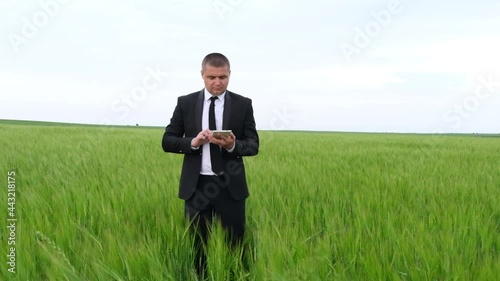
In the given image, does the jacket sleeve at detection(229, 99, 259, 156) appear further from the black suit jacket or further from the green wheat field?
the green wheat field

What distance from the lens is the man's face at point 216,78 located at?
2086 mm

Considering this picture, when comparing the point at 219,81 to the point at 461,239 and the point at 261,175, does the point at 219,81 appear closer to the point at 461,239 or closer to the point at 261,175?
the point at 461,239

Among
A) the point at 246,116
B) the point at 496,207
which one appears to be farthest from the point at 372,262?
the point at 496,207

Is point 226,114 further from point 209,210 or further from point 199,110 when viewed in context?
point 209,210

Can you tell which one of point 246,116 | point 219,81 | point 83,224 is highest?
point 219,81

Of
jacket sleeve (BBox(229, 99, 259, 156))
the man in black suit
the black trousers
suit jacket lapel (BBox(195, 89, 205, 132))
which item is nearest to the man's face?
the man in black suit

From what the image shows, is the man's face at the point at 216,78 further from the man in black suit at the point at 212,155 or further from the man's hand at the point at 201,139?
the man's hand at the point at 201,139

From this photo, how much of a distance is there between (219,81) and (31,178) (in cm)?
319

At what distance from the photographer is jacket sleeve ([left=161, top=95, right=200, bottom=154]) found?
2160 mm

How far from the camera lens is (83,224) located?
2568mm

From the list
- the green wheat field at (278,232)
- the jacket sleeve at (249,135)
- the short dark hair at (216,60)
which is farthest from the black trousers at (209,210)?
the short dark hair at (216,60)

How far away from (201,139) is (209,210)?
513mm

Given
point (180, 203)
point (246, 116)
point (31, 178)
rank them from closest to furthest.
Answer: point (246, 116), point (180, 203), point (31, 178)

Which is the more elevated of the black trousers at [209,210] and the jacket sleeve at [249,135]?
the jacket sleeve at [249,135]
